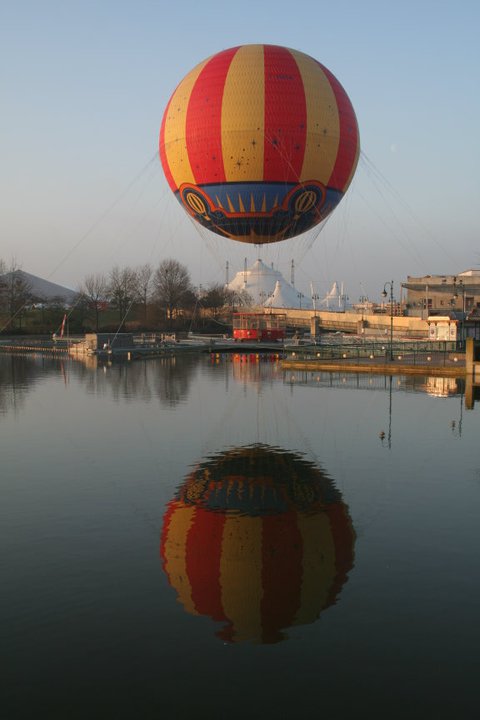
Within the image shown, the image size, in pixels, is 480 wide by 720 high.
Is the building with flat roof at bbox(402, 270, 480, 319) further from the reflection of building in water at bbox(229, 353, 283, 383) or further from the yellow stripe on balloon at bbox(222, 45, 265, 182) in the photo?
the yellow stripe on balloon at bbox(222, 45, 265, 182)

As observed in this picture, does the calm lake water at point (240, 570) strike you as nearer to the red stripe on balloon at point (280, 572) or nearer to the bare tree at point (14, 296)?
the red stripe on balloon at point (280, 572)

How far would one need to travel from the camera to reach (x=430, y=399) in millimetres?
33938

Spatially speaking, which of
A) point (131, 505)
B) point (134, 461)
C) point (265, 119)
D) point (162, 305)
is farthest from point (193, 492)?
point (162, 305)

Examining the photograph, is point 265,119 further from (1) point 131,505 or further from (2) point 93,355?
(2) point 93,355

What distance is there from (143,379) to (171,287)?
87.6 meters

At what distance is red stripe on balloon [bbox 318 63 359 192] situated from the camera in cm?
4378

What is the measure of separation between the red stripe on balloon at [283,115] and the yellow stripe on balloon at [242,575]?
3019 cm

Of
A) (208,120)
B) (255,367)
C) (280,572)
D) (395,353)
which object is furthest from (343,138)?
(280,572)

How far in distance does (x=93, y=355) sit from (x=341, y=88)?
118 feet

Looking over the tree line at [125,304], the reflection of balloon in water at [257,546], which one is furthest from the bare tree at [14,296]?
the reflection of balloon in water at [257,546]

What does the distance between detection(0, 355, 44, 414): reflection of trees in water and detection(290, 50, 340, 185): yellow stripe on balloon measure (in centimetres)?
2155

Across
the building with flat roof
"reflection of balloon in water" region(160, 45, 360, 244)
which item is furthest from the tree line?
"reflection of balloon in water" region(160, 45, 360, 244)

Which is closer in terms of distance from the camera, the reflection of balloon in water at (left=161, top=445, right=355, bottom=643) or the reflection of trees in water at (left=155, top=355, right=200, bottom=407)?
the reflection of balloon in water at (left=161, top=445, right=355, bottom=643)

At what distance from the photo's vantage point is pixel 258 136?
135 feet
